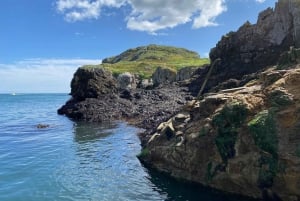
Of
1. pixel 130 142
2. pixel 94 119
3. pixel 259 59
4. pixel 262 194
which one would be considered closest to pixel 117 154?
pixel 130 142

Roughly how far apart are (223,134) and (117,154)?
13.7 m

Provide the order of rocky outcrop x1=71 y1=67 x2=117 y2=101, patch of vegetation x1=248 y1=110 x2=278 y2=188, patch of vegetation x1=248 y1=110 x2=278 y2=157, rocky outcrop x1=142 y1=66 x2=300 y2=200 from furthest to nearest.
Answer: rocky outcrop x1=71 y1=67 x2=117 y2=101 → patch of vegetation x1=248 y1=110 x2=278 y2=157 → patch of vegetation x1=248 y1=110 x2=278 y2=188 → rocky outcrop x1=142 y1=66 x2=300 y2=200

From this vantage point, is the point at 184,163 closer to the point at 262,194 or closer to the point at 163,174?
the point at 163,174

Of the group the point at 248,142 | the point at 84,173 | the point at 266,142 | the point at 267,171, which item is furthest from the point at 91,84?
the point at 267,171

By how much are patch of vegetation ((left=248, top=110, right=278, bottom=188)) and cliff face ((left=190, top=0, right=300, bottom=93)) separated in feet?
123

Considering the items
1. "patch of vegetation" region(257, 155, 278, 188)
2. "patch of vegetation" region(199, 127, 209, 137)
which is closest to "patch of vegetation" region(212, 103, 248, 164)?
"patch of vegetation" region(199, 127, 209, 137)

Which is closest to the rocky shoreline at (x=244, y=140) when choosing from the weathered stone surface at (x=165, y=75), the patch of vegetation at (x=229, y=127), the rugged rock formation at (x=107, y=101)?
the patch of vegetation at (x=229, y=127)

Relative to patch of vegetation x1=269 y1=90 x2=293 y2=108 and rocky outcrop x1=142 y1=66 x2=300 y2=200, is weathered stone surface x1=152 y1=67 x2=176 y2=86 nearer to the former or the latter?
rocky outcrop x1=142 y1=66 x2=300 y2=200

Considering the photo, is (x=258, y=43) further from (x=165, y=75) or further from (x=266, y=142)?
(x=165, y=75)

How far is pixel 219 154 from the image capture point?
22.1 m

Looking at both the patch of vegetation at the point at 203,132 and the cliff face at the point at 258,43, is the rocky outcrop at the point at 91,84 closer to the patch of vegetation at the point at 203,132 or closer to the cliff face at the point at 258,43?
the cliff face at the point at 258,43

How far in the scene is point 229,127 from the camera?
869 inches

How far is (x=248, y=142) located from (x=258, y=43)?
48902 mm

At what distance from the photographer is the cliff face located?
59062mm
